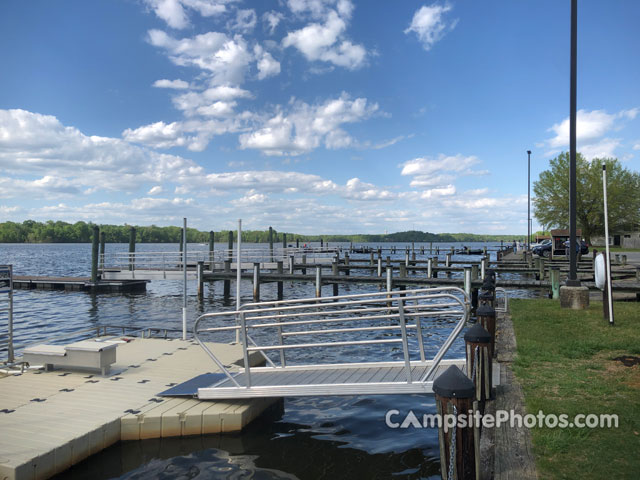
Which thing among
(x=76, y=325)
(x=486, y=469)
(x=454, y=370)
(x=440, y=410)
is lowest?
(x=76, y=325)

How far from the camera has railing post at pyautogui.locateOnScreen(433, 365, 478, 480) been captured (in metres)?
3.68

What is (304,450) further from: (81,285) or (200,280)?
(81,285)

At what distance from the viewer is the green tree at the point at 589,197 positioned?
53156 millimetres

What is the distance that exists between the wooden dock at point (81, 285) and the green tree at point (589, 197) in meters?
46.0

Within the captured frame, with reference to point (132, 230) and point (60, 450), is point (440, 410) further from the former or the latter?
point (132, 230)

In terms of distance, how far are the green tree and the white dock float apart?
54491 mm

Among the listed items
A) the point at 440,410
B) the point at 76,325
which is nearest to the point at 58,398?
the point at 440,410

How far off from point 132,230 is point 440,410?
108ft

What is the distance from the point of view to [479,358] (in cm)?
580

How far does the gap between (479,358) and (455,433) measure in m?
2.20

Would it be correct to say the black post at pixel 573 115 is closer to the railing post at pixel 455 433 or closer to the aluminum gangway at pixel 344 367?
the aluminum gangway at pixel 344 367

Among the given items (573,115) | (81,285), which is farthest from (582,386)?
(81,285)

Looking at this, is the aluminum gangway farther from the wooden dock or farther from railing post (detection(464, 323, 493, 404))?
the wooden dock

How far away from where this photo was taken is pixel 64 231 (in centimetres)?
18062
